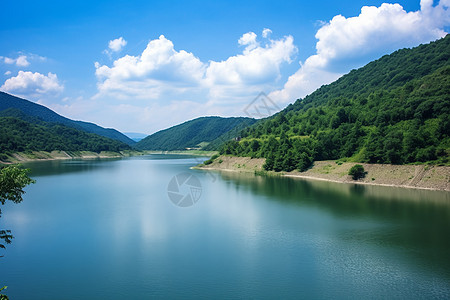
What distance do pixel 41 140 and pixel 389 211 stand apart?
13008 centimetres

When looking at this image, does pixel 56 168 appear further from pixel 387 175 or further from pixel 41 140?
pixel 387 175

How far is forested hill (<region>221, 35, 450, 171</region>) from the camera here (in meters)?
43.2

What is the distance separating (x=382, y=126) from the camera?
52125 mm

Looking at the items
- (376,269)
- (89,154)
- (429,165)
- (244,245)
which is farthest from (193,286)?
(89,154)

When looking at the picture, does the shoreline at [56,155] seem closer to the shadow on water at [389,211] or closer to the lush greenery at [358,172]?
the shadow on water at [389,211]

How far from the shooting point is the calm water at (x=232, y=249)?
553 inches

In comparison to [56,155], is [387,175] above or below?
below

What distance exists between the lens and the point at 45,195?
38531 mm

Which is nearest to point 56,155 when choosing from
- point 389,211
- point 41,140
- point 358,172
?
point 41,140

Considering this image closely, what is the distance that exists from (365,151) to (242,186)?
18.6 m

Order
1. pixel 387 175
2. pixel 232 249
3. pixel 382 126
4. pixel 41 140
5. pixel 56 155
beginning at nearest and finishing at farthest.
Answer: pixel 232 249 < pixel 387 175 < pixel 382 126 < pixel 56 155 < pixel 41 140

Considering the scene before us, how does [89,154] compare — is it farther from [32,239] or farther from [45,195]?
[32,239]

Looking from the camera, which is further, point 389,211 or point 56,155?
point 56,155

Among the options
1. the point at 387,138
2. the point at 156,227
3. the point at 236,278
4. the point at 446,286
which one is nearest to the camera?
the point at 446,286
